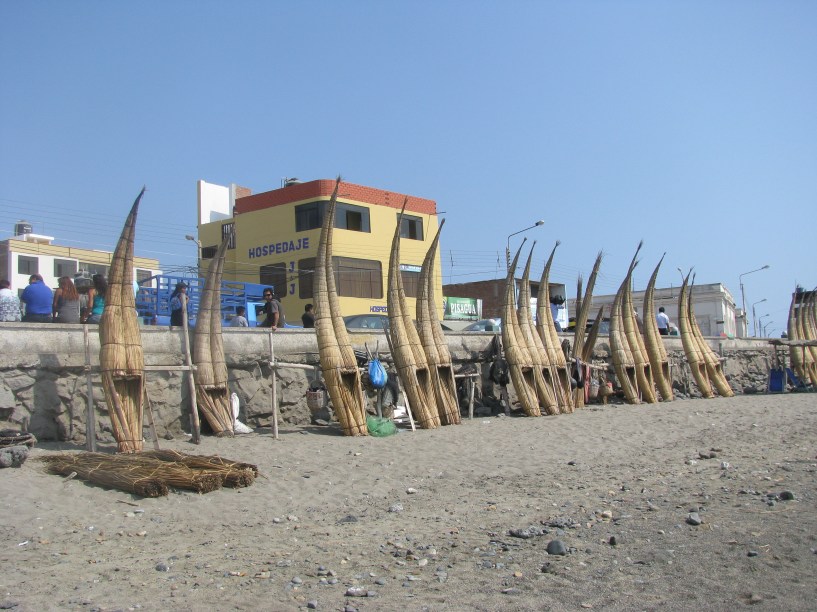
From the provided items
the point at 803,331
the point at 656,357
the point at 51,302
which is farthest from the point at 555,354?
the point at 803,331

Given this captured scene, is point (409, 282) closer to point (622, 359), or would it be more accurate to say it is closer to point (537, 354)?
point (622, 359)

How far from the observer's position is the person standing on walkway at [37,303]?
10961 millimetres

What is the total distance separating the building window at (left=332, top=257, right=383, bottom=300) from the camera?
30.3 m

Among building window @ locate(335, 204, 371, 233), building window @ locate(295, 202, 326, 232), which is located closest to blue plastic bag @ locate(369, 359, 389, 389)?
building window @ locate(295, 202, 326, 232)

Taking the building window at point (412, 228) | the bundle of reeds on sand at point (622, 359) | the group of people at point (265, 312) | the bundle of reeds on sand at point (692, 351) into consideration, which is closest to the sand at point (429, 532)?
the group of people at point (265, 312)

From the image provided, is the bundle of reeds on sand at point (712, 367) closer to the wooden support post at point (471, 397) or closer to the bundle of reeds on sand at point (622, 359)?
the bundle of reeds on sand at point (622, 359)

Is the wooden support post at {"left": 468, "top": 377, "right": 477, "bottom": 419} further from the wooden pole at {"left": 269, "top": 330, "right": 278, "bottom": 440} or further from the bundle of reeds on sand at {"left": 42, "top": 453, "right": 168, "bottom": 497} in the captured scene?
the bundle of reeds on sand at {"left": 42, "top": 453, "right": 168, "bottom": 497}

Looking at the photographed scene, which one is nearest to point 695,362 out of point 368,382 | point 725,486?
point 368,382

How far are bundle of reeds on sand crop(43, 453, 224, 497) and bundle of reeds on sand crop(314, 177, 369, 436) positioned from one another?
364 centimetres

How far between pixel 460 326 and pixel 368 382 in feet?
35.1

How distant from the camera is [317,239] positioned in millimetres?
30859

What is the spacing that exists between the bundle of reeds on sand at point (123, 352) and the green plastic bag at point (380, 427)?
364 centimetres

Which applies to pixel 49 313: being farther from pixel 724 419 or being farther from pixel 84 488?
pixel 724 419

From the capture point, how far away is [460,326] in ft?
75.8
